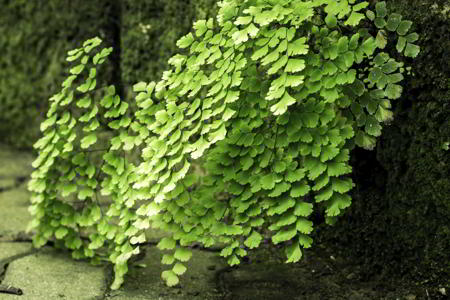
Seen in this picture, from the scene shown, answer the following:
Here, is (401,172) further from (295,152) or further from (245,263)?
(245,263)

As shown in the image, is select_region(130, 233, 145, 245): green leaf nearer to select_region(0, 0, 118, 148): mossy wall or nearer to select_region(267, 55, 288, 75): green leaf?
select_region(267, 55, 288, 75): green leaf

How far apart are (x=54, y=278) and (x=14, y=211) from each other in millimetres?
856

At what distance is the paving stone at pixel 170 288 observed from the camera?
87.5 inches

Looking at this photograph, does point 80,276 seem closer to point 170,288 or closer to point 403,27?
point 170,288

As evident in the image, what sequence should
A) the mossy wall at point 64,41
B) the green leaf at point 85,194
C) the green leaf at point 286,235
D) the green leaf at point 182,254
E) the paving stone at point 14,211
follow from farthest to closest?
the mossy wall at point 64,41 < the paving stone at point 14,211 < the green leaf at point 85,194 < the green leaf at point 182,254 < the green leaf at point 286,235

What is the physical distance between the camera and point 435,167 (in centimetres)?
203

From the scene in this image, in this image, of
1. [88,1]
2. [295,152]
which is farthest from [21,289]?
[88,1]

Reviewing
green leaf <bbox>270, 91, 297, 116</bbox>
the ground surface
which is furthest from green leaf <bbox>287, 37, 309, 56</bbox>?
the ground surface

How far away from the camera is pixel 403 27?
192cm

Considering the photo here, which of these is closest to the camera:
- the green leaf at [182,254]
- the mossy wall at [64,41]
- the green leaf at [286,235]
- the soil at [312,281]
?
the green leaf at [286,235]

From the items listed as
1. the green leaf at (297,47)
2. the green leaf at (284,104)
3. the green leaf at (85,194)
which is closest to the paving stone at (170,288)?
the green leaf at (85,194)

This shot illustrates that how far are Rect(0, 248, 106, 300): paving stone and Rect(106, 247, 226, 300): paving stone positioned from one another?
106mm

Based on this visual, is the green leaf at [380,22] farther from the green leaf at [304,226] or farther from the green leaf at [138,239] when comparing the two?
the green leaf at [138,239]

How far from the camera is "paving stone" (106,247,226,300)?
87.5 inches
